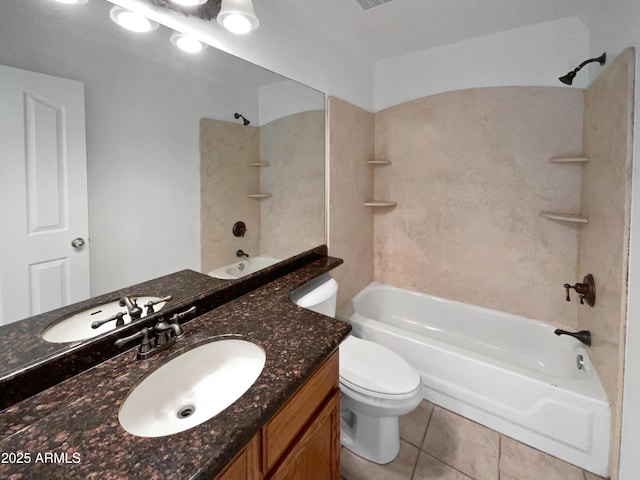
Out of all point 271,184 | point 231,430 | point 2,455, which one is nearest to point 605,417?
point 231,430

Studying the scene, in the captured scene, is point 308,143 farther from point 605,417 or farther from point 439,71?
point 605,417

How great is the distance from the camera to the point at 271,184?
1741 mm

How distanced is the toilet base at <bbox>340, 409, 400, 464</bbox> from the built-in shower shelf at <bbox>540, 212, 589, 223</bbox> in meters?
1.64

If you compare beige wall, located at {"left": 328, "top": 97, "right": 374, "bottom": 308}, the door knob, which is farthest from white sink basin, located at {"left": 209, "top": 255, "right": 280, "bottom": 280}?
beige wall, located at {"left": 328, "top": 97, "right": 374, "bottom": 308}

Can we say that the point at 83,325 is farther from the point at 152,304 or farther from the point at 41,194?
the point at 41,194

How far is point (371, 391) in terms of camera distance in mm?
1396

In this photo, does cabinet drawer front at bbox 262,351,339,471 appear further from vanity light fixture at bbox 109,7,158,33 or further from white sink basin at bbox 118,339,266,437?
vanity light fixture at bbox 109,7,158,33

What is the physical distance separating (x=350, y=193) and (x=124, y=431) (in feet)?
6.67

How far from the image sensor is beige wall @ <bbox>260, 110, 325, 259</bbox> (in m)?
1.71

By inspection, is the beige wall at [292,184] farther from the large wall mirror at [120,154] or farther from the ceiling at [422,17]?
the ceiling at [422,17]

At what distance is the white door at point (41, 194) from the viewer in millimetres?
768

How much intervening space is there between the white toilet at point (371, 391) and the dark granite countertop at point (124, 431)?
0.55 m

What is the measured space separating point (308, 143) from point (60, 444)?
1.83m

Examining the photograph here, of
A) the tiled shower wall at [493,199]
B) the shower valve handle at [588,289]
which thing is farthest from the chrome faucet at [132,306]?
the shower valve handle at [588,289]
